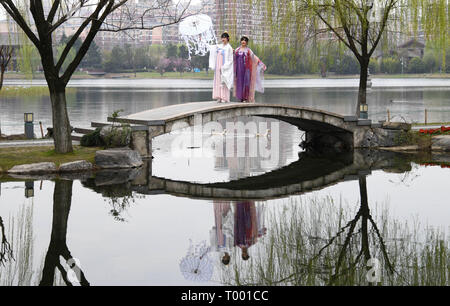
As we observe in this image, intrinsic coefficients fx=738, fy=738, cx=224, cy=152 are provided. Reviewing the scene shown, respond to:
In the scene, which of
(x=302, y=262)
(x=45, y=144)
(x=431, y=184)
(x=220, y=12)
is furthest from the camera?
(x=220, y=12)

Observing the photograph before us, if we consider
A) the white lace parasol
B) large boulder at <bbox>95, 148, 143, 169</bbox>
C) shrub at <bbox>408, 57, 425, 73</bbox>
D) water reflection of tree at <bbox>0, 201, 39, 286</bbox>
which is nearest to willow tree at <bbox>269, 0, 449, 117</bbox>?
large boulder at <bbox>95, 148, 143, 169</bbox>

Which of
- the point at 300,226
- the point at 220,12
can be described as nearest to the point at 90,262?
the point at 300,226

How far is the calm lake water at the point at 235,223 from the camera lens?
9.35m

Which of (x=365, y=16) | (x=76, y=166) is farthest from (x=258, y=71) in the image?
(x=76, y=166)

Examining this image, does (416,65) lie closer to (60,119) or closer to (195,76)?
(195,76)

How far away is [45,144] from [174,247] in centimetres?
1040

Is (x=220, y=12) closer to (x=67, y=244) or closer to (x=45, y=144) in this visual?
(x=45, y=144)

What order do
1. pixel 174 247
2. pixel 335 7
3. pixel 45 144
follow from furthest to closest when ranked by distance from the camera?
pixel 335 7
pixel 45 144
pixel 174 247

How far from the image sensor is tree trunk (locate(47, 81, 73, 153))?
17.8 m

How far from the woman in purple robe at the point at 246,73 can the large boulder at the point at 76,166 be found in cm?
535

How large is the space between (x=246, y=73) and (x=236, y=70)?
30cm

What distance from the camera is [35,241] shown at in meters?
11.0

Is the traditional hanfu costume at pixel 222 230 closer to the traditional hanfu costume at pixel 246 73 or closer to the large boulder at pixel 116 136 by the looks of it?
the large boulder at pixel 116 136

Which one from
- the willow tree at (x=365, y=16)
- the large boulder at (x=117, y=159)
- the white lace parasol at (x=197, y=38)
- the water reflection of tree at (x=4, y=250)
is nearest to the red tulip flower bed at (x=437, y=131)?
the willow tree at (x=365, y=16)
